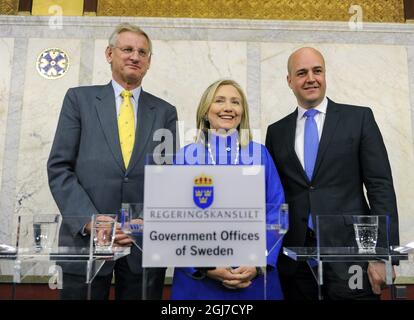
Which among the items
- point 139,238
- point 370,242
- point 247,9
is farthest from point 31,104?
point 370,242

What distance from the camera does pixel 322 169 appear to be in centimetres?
233

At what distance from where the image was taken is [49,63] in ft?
12.6

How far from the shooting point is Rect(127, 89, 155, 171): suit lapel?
96.1 inches

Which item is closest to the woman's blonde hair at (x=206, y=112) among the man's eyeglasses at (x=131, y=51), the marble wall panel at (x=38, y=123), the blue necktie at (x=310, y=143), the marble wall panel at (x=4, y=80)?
the blue necktie at (x=310, y=143)

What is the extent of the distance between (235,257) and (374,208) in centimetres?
106

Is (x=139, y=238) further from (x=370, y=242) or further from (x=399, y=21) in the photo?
(x=399, y=21)

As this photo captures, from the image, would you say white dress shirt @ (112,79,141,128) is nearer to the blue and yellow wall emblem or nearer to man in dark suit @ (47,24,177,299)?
man in dark suit @ (47,24,177,299)

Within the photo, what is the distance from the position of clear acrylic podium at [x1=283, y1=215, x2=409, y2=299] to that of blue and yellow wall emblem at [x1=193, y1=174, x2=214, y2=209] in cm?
40

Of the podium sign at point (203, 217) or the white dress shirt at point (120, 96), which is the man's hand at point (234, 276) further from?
the white dress shirt at point (120, 96)

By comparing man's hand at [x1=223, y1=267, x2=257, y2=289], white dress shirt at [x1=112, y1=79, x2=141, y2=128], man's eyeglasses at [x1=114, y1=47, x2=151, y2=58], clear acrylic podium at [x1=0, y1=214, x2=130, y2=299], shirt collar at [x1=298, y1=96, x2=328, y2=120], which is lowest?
man's hand at [x1=223, y1=267, x2=257, y2=289]

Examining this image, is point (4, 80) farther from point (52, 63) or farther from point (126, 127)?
point (126, 127)

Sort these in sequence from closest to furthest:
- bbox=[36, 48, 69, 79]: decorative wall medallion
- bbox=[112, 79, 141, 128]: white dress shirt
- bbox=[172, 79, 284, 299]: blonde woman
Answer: bbox=[172, 79, 284, 299]: blonde woman, bbox=[112, 79, 141, 128]: white dress shirt, bbox=[36, 48, 69, 79]: decorative wall medallion

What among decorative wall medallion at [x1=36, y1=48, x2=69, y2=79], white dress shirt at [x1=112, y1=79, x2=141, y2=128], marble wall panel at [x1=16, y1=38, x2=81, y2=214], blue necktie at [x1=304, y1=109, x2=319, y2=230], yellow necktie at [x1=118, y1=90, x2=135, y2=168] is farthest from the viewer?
decorative wall medallion at [x1=36, y1=48, x2=69, y2=79]

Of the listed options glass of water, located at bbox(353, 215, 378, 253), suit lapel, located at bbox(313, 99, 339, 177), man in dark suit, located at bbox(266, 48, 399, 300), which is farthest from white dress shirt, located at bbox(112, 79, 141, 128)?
glass of water, located at bbox(353, 215, 378, 253)
